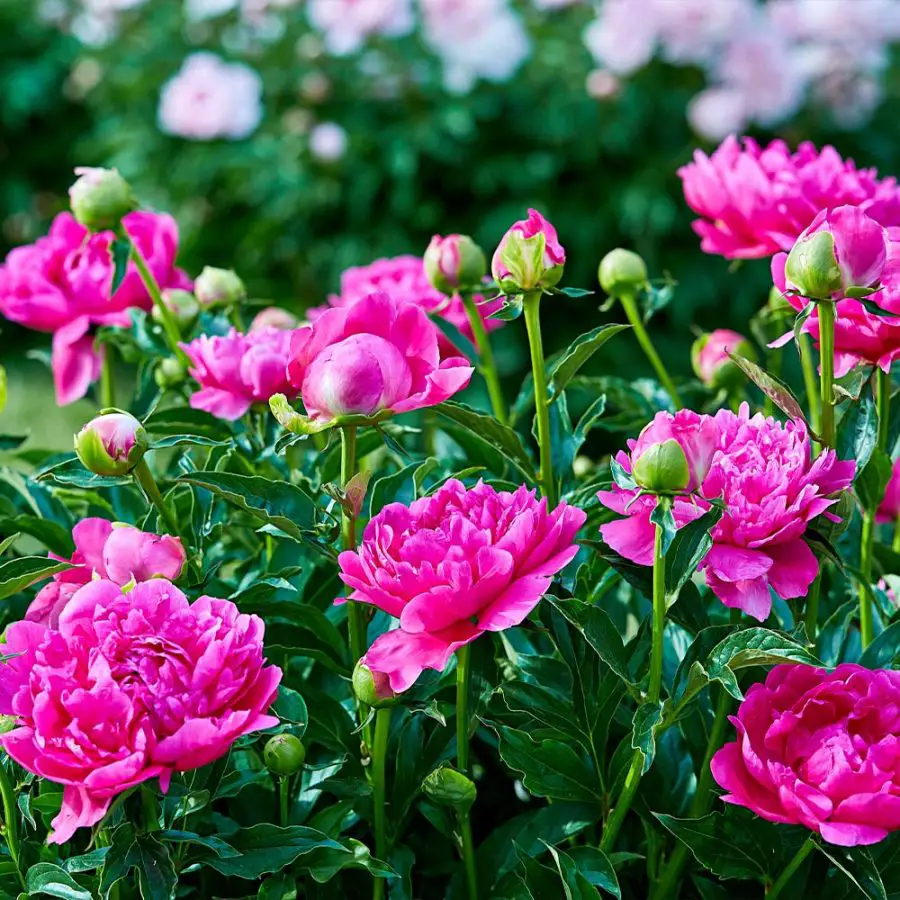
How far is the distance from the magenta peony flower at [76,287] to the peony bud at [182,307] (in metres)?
0.03

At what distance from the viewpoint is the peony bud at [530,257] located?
34.6 inches

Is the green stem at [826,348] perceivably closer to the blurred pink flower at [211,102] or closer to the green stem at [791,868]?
the green stem at [791,868]

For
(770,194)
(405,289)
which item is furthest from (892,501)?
(405,289)

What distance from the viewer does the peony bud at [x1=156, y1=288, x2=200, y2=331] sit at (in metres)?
1.21

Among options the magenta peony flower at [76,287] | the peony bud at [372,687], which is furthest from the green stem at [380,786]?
the magenta peony flower at [76,287]

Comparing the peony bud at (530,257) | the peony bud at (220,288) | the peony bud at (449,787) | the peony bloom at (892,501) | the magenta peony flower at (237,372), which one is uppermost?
the peony bud at (530,257)

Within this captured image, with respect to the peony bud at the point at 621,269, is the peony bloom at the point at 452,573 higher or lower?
higher

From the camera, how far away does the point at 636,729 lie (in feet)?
2.47

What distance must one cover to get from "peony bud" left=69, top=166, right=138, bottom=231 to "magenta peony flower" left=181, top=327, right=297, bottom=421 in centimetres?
16

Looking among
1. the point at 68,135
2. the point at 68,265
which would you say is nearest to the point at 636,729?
the point at 68,265

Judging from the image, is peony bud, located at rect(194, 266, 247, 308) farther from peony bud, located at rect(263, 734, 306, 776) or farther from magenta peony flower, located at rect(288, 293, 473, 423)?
peony bud, located at rect(263, 734, 306, 776)

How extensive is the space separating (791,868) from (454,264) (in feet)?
1.64

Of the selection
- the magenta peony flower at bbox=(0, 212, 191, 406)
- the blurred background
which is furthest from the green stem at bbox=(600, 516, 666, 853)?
the blurred background

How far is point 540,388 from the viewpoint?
2.94 feet
